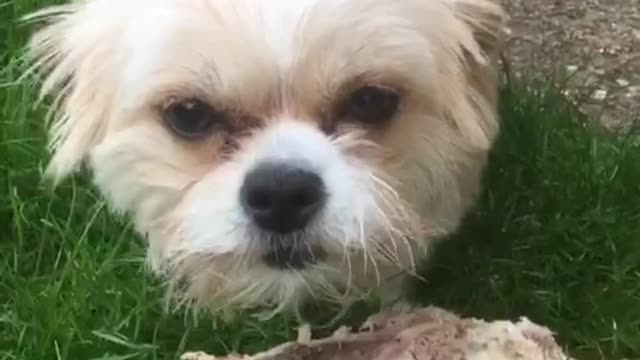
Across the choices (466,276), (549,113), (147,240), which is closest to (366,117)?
(147,240)

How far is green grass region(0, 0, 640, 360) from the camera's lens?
9.80 feet

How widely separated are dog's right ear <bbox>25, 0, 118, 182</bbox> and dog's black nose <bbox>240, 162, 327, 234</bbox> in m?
0.34

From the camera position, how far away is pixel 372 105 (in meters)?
2.49

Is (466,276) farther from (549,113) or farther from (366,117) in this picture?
(366,117)

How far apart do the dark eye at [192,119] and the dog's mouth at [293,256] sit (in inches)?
8.5

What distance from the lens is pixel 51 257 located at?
10.6 feet

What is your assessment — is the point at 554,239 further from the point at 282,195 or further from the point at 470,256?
the point at 282,195

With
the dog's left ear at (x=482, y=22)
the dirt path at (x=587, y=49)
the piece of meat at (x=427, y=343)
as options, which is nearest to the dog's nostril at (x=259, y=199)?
the piece of meat at (x=427, y=343)

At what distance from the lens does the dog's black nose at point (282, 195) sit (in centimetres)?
242

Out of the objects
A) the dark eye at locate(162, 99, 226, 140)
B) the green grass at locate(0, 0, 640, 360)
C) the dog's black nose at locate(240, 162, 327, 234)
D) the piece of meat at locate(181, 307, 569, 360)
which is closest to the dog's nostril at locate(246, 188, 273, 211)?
the dog's black nose at locate(240, 162, 327, 234)

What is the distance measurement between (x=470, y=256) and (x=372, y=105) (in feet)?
2.49

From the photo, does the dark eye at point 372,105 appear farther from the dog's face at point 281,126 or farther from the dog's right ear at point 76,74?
the dog's right ear at point 76,74

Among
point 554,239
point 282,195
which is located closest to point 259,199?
point 282,195

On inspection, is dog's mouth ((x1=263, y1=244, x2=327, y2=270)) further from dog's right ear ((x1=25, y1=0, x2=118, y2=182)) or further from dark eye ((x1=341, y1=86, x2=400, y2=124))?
dog's right ear ((x1=25, y1=0, x2=118, y2=182))
